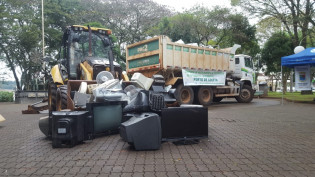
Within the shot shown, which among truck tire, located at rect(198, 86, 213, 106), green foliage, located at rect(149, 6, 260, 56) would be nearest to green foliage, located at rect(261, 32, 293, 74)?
green foliage, located at rect(149, 6, 260, 56)

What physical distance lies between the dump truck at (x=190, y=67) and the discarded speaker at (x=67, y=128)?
6632 mm

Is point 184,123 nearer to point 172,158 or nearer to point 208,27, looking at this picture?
point 172,158

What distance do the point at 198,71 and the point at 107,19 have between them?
17.7 m

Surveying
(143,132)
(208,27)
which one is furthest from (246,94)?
(143,132)

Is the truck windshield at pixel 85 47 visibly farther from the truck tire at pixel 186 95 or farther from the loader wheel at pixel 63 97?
the truck tire at pixel 186 95

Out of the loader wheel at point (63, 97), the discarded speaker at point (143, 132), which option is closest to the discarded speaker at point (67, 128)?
the discarded speaker at point (143, 132)

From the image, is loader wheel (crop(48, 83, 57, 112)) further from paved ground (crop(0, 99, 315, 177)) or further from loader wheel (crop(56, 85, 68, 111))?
paved ground (crop(0, 99, 315, 177))

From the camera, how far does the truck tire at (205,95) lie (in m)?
12.4

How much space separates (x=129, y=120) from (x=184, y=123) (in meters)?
1.04

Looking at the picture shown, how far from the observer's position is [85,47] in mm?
8016

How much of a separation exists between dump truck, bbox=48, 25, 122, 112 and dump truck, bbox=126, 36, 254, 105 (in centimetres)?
323

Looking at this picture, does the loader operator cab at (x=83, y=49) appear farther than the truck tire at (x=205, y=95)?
No

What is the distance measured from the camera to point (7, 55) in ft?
76.3

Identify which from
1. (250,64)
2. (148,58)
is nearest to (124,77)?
(148,58)
